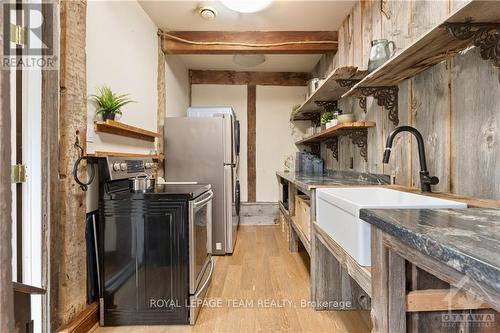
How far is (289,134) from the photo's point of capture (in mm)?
4473

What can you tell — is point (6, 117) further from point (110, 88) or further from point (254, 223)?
point (254, 223)

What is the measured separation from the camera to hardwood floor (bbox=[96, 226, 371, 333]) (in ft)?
5.58

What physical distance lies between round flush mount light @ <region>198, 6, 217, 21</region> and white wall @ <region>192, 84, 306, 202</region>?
1.71 m

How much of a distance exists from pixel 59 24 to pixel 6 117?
3.07 feet

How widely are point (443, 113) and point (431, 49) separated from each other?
35cm

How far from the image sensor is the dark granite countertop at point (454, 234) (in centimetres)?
45

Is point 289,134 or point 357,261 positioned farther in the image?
point 289,134

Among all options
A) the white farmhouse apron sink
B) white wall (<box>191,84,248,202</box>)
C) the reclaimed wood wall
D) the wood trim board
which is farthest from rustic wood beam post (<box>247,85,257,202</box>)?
the white farmhouse apron sink

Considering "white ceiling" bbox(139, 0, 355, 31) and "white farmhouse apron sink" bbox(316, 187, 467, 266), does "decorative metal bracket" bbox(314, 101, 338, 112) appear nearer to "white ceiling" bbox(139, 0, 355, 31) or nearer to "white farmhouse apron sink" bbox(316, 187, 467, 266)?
"white ceiling" bbox(139, 0, 355, 31)

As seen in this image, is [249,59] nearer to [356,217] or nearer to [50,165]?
[50,165]

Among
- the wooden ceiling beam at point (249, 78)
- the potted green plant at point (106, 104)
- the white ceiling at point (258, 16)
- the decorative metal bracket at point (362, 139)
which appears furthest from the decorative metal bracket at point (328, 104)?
the potted green plant at point (106, 104)

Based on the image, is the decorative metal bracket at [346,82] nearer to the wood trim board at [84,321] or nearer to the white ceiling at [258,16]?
the white ceiling at [258,16]

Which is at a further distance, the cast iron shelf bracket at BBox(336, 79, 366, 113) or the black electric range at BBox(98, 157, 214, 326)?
the cast iron shelf bracket at BBox(336, 79, 366, 113)

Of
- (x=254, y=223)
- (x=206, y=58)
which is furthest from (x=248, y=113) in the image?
(x=254, y=223)
